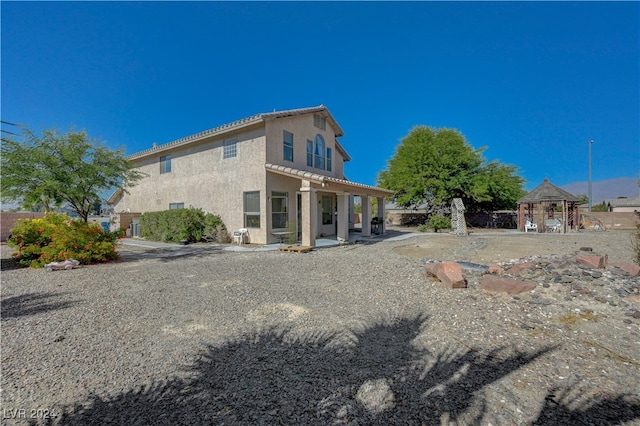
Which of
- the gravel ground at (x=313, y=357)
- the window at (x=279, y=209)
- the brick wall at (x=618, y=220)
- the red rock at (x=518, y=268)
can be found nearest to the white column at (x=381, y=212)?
Result: the window at (x=279, y=209)

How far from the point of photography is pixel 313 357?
3352 millimetres

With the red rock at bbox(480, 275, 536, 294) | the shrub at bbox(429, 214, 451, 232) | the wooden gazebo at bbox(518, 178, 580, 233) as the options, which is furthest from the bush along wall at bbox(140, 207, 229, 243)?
the wooden gazebo at bbox(518, 178, 580, 233)

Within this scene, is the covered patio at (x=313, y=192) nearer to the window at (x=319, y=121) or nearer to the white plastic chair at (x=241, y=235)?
the white plastic chair at (x=241, y=235)

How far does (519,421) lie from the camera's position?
230cm

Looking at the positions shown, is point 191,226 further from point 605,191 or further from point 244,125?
point 605,191

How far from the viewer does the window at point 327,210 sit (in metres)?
17.1

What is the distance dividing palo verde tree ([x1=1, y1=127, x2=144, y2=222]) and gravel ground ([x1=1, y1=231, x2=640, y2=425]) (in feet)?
14.1

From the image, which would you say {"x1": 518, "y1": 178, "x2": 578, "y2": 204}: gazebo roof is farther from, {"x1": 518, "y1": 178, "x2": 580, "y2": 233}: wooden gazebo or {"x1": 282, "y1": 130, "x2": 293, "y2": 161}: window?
{"x1": 282, "y1": 130, "x2": 293, "y2": 161}: window

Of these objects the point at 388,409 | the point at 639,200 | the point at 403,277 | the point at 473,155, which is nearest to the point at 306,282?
the point at 403,277

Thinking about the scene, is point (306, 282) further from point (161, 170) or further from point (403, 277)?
point (161, 170)

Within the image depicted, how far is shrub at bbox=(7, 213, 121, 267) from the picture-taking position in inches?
344

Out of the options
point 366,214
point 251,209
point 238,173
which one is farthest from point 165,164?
point 366,214

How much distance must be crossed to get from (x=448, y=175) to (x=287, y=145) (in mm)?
16767

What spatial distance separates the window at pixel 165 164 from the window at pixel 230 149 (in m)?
5.41
